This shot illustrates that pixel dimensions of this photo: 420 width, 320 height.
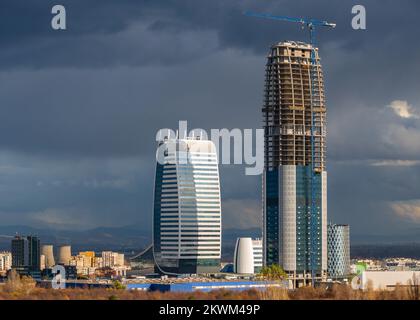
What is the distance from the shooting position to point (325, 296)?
159 metres
